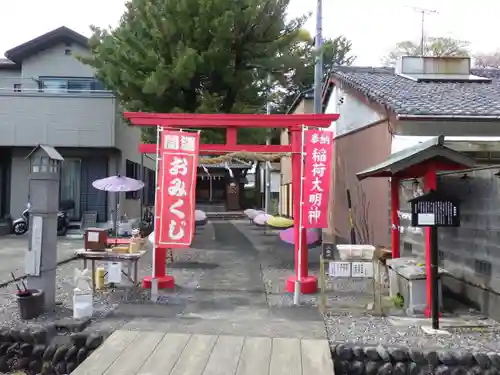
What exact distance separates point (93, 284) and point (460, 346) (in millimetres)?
6175

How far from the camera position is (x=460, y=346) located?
5.70 metres

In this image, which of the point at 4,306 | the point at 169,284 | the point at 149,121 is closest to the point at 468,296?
the point at 169,284

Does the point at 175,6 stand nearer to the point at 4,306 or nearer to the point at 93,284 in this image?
the point at 93,284

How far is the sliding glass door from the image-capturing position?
17.6 m

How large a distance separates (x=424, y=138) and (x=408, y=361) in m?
6.08

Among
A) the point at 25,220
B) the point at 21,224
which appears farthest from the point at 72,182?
the point at 21,224

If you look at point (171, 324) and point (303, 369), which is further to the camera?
point (171, 324)

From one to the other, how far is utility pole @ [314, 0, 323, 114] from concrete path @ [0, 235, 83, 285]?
8526 millimetres

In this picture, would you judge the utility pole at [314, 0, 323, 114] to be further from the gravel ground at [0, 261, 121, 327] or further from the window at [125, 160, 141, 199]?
the gravel ground at [0, 261, 121, 327]

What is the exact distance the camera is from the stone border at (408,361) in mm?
5387

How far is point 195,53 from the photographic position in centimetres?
1233

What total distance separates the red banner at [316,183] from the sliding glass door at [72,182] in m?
11.8

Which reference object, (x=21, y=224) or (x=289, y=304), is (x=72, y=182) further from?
(x=289, y=304)

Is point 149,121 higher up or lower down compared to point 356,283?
higher up
